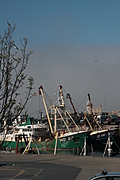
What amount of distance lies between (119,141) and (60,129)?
1158 centimetres

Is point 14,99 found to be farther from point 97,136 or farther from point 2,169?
point 97,136

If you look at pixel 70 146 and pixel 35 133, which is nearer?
pixel 70 146

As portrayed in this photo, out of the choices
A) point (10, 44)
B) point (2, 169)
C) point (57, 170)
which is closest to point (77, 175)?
point (57, 170)

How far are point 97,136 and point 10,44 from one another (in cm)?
4172

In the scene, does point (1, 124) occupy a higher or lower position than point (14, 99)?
lower

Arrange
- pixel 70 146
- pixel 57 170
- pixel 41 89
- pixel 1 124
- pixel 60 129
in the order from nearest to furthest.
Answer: pixel 1 124 < pixel 57 170 < pixel 70 146 < pixel 41 89 < pixel 60 129

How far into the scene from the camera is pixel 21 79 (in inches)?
523

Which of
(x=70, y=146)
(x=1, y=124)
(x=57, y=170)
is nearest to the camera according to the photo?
(x=1, y=124)

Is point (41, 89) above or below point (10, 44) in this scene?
above

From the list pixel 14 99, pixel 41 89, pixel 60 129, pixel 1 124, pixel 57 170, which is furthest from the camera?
pixel 60 129

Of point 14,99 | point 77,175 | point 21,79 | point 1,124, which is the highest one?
point 21,79

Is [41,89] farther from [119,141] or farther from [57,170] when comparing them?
[57,170]

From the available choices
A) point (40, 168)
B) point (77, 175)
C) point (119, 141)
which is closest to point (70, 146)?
point (119, 141)

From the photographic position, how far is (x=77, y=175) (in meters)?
18.3
